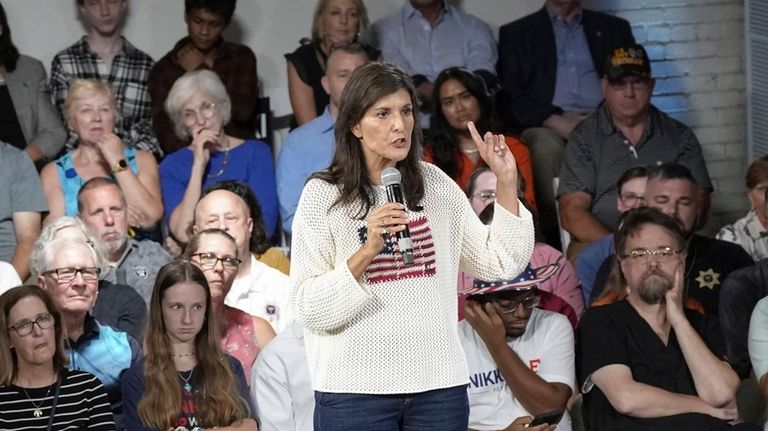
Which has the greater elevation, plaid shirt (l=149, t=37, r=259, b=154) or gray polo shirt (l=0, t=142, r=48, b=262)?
plaid shirt (l=149, t=37, r=259, b=154)

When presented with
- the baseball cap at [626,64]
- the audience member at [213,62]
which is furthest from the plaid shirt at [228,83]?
the baseball cap at [626,64]

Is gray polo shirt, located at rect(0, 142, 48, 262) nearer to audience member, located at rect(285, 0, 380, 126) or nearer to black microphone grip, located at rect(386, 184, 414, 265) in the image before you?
audience member, located at rect(285, 0, 380, 126)

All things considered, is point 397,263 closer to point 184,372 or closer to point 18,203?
point 184,372

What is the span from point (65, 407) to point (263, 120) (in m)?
2.93

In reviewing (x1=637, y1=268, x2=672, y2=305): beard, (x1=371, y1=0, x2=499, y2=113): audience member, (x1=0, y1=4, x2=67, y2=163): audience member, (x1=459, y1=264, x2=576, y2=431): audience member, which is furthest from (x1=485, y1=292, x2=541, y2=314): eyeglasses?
(x1=0, y1=4, x2=67, y2=163): audience member

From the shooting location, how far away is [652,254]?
4293mm

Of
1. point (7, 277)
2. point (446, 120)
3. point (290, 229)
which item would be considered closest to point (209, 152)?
point (290, 229)

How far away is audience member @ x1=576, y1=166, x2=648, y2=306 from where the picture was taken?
523 centimetres

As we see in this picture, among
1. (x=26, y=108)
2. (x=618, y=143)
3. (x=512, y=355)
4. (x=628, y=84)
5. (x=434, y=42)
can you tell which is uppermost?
(x=434, y=42)

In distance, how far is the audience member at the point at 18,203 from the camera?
5.51 metres

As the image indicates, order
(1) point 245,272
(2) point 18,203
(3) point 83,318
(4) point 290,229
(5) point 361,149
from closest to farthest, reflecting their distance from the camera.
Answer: (5) point 361,149 < (3) point 83,318 < (1) point 245,272 < (2) point 18,203 < (4) point 290,229

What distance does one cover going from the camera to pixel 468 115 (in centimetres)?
594

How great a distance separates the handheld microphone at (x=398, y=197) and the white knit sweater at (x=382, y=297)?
0.06 m

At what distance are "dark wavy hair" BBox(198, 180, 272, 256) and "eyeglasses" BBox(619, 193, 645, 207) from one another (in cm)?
138
